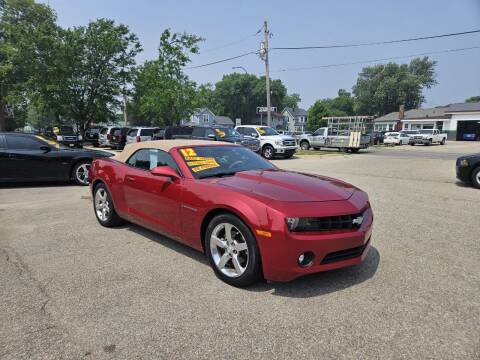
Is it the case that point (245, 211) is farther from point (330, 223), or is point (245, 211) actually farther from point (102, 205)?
point (102, 205)

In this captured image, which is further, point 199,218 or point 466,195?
point 466,195

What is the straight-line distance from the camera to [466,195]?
8336mm

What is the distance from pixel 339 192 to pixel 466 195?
6312mm

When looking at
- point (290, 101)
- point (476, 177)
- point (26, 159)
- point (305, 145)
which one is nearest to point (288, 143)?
point (305, 145)

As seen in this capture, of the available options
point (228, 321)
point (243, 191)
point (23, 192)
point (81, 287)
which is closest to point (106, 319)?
point (81, 287)

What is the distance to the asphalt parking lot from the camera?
253cm

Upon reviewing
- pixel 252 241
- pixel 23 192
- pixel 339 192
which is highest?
pixel 339 192

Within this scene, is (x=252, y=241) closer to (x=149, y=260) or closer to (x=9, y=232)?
(x=149, y=260)

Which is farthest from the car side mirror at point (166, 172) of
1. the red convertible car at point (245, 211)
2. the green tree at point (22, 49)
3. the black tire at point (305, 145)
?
the green tree at point (22, 49)

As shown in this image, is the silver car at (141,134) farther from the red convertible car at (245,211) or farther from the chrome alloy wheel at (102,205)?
the red convertible car at (245,211)

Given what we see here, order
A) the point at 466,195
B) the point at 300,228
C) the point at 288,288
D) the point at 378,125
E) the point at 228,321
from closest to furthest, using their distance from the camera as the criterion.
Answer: the point at 228,321 → the point at 300,228 → the point at 288,288 → the point at 466,195 → the point at 378,125

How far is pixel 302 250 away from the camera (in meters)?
3.08

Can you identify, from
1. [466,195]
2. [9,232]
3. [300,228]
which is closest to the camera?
[300,228]

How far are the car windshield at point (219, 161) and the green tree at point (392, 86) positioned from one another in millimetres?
96940
